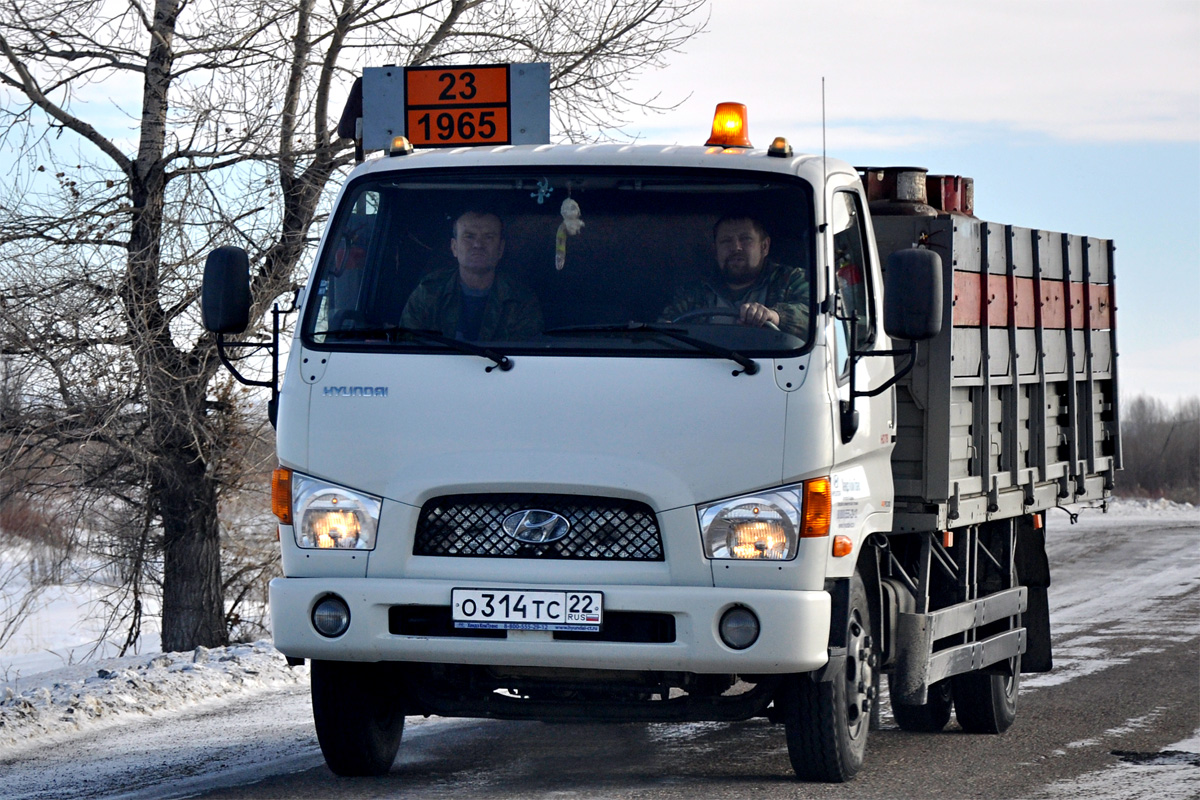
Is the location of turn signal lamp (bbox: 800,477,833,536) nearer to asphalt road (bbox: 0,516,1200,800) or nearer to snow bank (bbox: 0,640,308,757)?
asphalt road (bbox: 0,516,1200,800)

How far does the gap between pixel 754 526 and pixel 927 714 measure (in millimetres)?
3290

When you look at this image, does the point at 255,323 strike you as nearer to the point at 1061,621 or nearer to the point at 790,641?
the point at 1061,621

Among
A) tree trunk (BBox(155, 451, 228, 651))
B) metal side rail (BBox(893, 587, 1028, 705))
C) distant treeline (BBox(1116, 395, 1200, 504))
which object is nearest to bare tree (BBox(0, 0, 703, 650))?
tree trunk (BBox(155, 451, 228, 651))

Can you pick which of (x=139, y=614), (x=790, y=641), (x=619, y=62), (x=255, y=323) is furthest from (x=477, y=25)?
(x=790, y=641)

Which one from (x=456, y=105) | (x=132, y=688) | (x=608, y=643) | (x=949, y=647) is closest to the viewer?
(x=608, y=643)

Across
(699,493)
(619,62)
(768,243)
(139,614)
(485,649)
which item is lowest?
(139,614)

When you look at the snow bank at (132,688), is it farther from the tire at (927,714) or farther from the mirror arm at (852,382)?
the mirror arm at (852,382)

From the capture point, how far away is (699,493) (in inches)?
218

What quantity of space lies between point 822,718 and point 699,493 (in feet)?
3.65

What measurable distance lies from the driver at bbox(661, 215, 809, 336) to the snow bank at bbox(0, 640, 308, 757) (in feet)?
13.3

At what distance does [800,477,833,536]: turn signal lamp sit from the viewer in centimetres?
558

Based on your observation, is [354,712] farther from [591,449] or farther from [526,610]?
[591,449]

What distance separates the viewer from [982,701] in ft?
26.9

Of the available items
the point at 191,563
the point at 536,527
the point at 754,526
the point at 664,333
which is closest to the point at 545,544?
the point at 536,527
